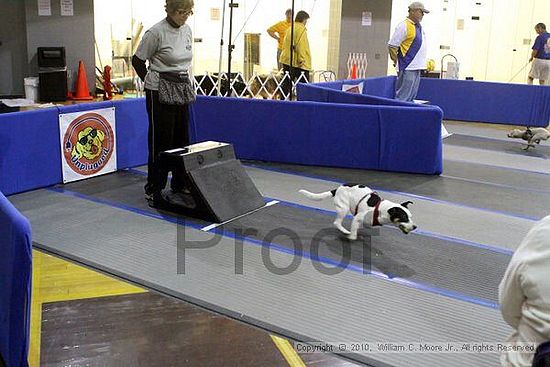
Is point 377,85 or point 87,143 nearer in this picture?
point 87,143

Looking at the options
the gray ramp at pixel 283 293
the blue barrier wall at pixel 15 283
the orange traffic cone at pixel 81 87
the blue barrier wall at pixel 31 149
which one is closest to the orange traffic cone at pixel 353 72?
the orange traffic cone at pixel 81 87

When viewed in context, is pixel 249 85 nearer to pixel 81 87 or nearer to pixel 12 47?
pixel 81 87

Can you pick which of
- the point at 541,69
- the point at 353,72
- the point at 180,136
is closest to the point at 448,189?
the point at 180,136

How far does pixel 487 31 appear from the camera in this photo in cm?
1689

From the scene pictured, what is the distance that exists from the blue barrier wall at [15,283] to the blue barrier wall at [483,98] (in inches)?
304

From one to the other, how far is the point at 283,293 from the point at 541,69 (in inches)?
452

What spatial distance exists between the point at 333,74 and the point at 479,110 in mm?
3599

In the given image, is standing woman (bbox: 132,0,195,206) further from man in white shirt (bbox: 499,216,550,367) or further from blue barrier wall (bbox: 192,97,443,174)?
man in white shirt (bbox: 499,216,550,367)

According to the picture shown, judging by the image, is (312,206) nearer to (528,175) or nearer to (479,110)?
(528,175)

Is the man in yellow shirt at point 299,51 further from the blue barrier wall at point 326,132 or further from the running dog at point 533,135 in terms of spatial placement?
the running dog at point 533,135

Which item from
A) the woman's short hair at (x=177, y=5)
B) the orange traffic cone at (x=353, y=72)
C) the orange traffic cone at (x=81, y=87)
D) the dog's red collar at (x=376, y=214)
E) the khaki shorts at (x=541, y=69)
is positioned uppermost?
the woman's short hair at (x=177, y=5)

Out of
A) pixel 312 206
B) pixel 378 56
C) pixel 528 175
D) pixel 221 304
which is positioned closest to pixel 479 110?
pixel 378 56

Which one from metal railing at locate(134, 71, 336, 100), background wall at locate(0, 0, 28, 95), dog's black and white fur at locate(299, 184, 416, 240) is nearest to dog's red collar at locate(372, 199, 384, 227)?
dog's black and white fur at locate(299, 184, 416, 240)

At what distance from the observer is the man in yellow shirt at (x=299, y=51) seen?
409 inches
